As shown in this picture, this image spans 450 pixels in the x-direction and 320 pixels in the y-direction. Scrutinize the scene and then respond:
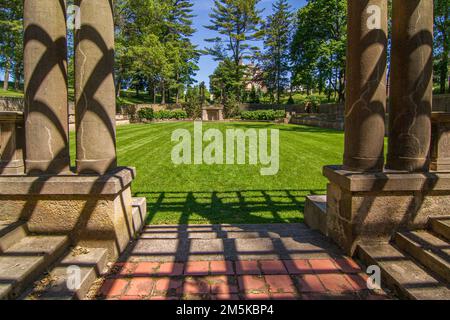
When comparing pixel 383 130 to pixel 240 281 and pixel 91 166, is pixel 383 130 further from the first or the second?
pixel 91 166

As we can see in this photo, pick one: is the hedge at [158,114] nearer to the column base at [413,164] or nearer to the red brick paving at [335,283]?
the column base at [413,164]

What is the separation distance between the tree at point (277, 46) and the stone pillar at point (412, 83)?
156 feet

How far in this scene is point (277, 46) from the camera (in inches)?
2083

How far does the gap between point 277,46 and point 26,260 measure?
55.0m

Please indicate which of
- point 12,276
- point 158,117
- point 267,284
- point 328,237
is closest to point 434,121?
point 328,237

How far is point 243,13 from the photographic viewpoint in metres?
46.8

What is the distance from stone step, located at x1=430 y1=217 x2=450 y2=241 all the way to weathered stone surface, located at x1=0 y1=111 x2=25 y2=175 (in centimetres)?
478

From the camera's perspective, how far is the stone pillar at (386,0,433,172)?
354 centimetres

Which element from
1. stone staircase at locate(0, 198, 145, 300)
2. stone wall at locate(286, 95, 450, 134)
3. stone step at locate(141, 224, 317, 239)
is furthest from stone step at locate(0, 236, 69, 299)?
stone wall at locate(286, 95, 450, 134)

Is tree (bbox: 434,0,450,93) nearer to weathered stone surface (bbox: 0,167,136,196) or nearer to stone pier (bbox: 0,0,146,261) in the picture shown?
stone pier (bbox: 0,0,146,261)

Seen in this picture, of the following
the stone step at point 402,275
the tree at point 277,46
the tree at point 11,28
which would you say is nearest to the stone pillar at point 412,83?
the stone step at point 402,275

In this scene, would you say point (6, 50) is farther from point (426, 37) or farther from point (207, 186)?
point (426, 37)

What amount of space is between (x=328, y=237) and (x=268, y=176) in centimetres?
454

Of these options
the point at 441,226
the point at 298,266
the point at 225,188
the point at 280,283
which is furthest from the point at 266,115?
the point at 280,283
